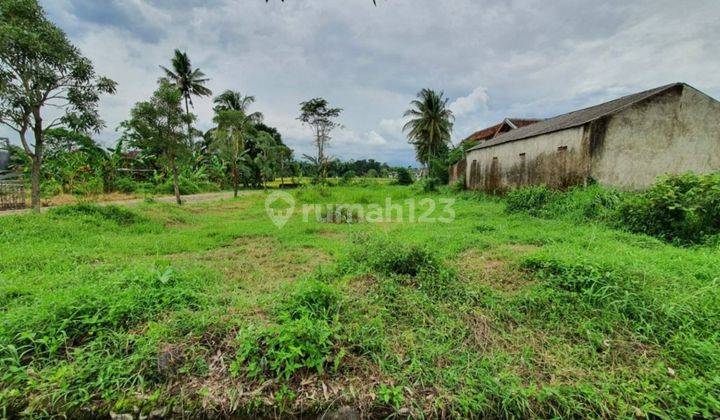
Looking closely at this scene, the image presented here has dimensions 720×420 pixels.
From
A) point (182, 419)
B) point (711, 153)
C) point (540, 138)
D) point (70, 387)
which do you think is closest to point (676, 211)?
point (540, 138)

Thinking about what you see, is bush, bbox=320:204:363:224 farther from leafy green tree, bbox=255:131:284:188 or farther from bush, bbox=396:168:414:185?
bush, bbox=396:168:414:185

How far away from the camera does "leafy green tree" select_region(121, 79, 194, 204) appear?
11258 mm

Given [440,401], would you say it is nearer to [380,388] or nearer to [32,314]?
[380,388]

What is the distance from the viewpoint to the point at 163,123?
11.8m

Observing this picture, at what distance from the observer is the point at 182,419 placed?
194cm

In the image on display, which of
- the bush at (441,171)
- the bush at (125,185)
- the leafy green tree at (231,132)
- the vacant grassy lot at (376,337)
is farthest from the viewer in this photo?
the bush at (441,171)

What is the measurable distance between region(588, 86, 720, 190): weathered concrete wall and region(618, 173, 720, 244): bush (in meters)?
2.68

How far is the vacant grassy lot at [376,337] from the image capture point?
1992mm

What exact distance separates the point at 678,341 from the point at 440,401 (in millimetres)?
2031

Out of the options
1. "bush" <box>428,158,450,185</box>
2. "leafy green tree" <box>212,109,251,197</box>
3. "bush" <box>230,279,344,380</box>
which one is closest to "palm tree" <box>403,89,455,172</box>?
"bush" <box>428,158,450,185</box>

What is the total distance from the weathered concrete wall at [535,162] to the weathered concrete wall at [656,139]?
0.46 metres

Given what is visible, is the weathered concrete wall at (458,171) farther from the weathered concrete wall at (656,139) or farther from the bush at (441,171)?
the weathered concrete wall at (656,139)

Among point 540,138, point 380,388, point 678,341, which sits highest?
point 540,138

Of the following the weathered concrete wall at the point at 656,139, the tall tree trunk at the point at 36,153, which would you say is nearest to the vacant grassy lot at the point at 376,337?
the tall tree trunk at the point at 36,153
